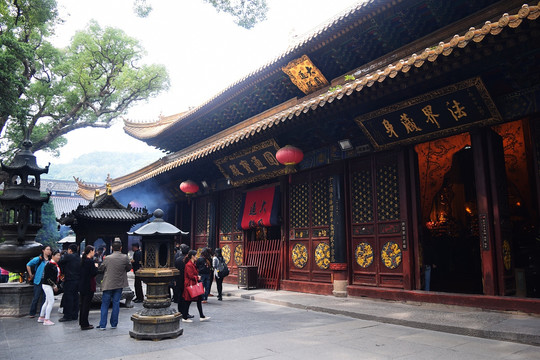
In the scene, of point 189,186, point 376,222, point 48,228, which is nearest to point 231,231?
point 189,186

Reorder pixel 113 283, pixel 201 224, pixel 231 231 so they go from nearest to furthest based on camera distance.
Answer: pixel 113 283, pixel 231 231, pixel 201 224

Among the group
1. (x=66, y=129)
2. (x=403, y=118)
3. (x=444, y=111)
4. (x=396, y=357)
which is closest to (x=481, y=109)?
(x=444, y=111)

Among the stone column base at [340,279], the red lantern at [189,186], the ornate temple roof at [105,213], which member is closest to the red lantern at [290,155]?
the stone column base at [340,279]

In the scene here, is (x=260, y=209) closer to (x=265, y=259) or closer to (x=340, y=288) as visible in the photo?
(x=265, y=259)

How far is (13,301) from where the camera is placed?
746cm

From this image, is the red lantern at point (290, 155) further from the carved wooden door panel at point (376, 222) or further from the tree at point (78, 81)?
the tree at point (78, 81)

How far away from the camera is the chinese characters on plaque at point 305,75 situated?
31.7 ft

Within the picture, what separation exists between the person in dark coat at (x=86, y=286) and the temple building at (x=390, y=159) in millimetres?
4470

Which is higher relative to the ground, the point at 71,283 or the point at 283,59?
the point at 283,59

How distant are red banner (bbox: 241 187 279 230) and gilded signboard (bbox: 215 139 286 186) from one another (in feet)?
1.64

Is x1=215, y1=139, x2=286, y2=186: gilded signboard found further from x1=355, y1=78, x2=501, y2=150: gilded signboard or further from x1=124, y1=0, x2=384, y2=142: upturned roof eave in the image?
x1=355, y1=78, x2=501, y2=150: gilded signboard

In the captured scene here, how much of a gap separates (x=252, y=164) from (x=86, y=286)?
233 inches

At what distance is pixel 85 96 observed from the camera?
55.0 ft

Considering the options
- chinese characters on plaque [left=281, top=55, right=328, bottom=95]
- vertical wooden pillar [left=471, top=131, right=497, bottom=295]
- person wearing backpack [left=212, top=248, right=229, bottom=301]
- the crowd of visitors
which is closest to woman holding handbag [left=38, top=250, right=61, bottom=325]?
the crowd of visitors
